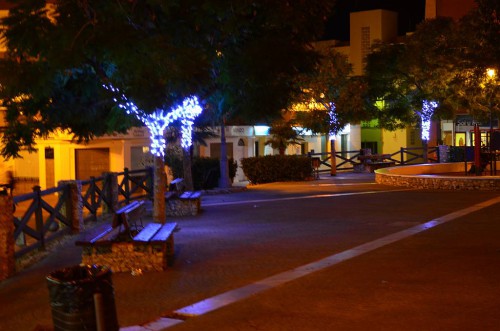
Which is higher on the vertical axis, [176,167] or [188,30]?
[188,30]

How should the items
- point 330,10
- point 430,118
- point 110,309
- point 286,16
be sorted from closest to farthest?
point 110,309 → point 286,16 → point 330,10 → point 430,118

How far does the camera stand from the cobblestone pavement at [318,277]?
691 centimetres

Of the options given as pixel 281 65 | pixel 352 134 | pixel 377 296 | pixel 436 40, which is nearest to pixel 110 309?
pixel 377 296

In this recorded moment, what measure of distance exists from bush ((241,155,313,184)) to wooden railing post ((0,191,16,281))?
1819cm

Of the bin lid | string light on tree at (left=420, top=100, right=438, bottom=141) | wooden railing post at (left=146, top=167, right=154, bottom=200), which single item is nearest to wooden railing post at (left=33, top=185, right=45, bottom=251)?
the bin lid

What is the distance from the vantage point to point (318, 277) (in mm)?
8641

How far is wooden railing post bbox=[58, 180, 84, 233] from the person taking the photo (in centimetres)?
1358

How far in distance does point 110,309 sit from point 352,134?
4169cm

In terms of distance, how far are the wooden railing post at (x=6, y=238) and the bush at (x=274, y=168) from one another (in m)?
18.2

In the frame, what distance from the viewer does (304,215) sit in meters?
15.4

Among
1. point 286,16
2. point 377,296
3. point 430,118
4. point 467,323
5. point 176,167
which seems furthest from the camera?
point 430,118

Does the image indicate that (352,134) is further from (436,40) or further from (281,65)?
(281,65)

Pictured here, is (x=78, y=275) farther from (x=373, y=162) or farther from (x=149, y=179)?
(x=373, y=162)

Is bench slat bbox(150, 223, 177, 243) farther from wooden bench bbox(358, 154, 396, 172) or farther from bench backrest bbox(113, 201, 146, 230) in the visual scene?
wooden bench bbox(358, 154, 396, 172)
